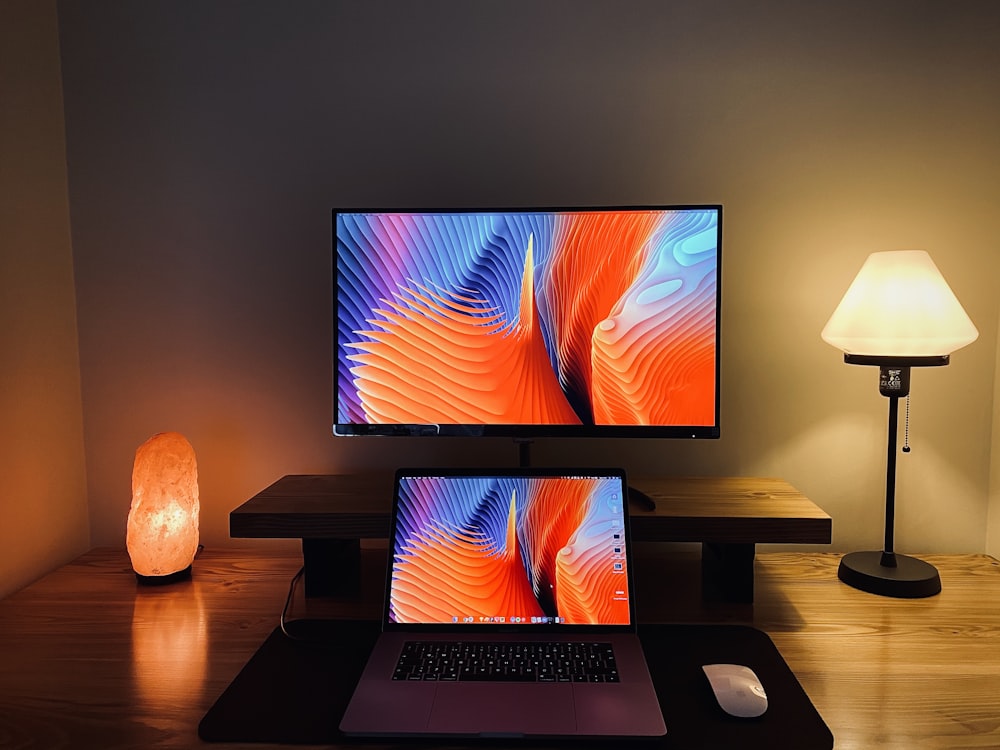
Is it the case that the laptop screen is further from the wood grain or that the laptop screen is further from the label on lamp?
the label on lamp

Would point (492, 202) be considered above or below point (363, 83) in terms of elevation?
below

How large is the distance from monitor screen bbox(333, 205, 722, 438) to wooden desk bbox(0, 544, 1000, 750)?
350 mm

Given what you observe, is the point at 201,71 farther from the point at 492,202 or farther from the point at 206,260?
the point at 492,202

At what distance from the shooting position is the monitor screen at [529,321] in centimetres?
120

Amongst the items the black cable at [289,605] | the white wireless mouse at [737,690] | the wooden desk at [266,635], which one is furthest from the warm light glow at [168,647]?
the white wireless mouse at [737,690]

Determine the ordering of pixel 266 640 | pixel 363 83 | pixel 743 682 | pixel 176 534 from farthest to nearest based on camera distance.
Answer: pixel 363 83
pixel 176 534
pixel 266 640
pixel 743 682

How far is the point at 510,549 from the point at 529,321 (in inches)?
14.4

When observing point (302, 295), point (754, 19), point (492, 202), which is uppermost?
point (754, 19)

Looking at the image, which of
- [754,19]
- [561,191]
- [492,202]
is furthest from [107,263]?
[754,19]

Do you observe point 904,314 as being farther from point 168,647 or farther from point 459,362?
point 168,647

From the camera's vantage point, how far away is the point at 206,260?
1.49 m

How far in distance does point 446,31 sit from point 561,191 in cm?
38

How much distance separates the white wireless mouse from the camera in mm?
899

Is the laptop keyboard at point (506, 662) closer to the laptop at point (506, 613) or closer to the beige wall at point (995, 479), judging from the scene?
the laptop at point (506, 613)
